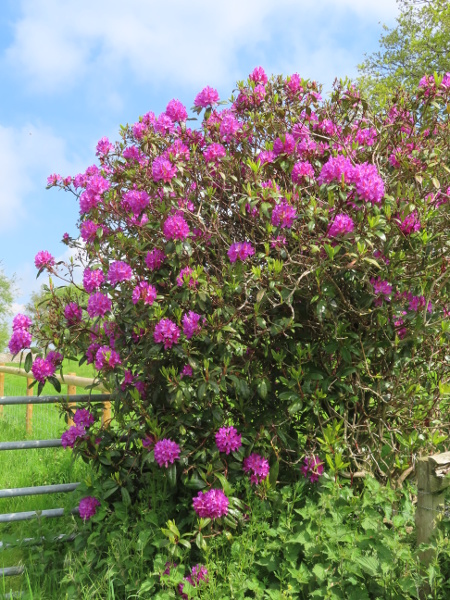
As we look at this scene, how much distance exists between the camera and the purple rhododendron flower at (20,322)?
3840mm

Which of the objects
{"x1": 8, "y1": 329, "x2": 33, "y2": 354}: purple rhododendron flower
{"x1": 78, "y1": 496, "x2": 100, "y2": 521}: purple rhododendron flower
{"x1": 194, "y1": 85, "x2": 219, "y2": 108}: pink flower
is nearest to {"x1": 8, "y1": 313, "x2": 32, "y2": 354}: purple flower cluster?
{"x1": 8, "y1": 329, "x2": 33, "y2": 354}: purple rhododendron flower

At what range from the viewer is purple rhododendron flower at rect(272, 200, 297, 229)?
11.2 feet

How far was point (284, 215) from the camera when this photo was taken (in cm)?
342

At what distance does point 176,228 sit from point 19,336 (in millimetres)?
1247

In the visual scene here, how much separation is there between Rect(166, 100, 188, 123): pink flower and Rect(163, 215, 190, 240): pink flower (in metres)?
1.01

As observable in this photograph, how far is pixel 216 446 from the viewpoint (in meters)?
3.53

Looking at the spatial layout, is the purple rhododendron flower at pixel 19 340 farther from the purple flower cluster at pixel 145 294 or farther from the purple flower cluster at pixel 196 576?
the purple flower cluster at pixel 196 576

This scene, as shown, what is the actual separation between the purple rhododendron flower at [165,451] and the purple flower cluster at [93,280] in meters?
1.07

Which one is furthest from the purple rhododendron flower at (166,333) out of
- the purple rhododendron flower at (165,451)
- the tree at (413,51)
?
the tree at (413,51)

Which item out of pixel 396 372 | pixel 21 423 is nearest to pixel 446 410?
pixel 396 372

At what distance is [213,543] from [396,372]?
1.59 meters

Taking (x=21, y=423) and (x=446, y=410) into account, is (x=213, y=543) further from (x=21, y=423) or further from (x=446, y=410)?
(x=21, y=423)

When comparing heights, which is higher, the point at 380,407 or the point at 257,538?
the point at 380,407

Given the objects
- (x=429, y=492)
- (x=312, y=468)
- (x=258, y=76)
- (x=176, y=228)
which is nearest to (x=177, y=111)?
(x=258, y=76)
